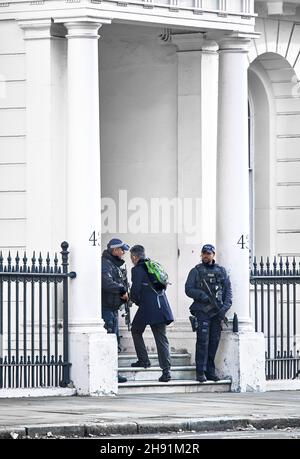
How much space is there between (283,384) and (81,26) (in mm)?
5859

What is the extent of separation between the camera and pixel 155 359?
25812 millimetres

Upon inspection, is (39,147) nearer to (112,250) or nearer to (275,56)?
(112,250)

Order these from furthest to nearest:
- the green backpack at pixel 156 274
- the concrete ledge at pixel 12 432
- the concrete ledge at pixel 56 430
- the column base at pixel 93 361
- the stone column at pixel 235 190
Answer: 1. the stone column at pixel 235 190
2. the green backpack at pixel 156 274
3. the column base at pixel 93 361
4. the concrete ledge at pixel 56 430
5. the concrete ledge at pixel 12 432

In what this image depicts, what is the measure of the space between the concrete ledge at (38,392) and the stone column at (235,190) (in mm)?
2697

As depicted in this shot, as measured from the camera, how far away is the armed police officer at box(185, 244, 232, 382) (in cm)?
2508

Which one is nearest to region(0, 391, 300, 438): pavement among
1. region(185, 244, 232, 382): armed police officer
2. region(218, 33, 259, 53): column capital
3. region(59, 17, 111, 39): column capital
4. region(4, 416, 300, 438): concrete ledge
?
region(4, 416, 300, 438): concrete ledge

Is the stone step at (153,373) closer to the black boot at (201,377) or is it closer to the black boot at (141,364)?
the black boot at (141,364)

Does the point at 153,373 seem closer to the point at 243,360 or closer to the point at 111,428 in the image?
the point at 243,360

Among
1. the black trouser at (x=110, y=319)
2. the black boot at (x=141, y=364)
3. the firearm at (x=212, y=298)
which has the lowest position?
the black boot at (x=141, y=364)

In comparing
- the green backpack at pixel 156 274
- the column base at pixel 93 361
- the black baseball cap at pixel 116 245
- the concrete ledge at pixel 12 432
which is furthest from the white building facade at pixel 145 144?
the concrete ledge at pixel 12 432

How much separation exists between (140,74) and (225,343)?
13.4ft

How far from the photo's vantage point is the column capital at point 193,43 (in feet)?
86.7

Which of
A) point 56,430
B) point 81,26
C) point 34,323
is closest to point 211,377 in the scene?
point 34,323

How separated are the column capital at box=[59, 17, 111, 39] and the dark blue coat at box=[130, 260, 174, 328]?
311cm
